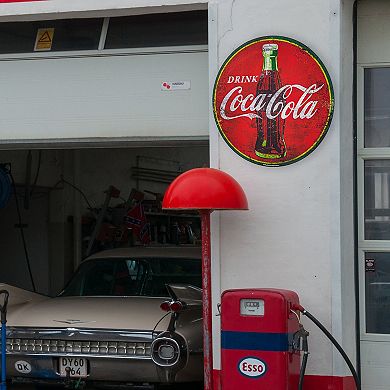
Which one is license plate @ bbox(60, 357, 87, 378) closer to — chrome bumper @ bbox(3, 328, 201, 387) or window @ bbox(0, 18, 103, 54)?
chrome bumper @ bbox(3, 328, 201, 387)

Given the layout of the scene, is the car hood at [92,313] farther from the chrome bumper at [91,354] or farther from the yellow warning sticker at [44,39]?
the yellow warning sticker at [44,39]

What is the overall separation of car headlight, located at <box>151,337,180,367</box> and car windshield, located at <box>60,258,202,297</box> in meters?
1.49

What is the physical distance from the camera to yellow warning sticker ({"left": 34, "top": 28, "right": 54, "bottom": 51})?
859 centimetres

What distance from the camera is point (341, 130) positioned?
7141mm

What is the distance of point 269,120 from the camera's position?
24.1 ft

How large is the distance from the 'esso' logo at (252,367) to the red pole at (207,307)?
660 mm

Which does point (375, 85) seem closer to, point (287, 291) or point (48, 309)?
point (287, 291)

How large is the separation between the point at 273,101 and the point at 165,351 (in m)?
2.22

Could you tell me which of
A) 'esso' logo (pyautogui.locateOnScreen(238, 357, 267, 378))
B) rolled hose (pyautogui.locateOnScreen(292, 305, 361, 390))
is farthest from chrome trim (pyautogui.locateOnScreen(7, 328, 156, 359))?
rolled hose (pyautogui.locateOnScreen(292, 305, 361, 390))

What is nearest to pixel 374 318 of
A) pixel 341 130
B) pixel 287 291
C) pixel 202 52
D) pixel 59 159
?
pixel 287 291

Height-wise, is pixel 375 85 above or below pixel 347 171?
above

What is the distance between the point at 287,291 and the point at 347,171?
1.18 metres

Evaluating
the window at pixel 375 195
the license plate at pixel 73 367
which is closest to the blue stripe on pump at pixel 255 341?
the window at pixel 375 195

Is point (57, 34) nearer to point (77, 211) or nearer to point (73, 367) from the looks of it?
point (73, 367)
